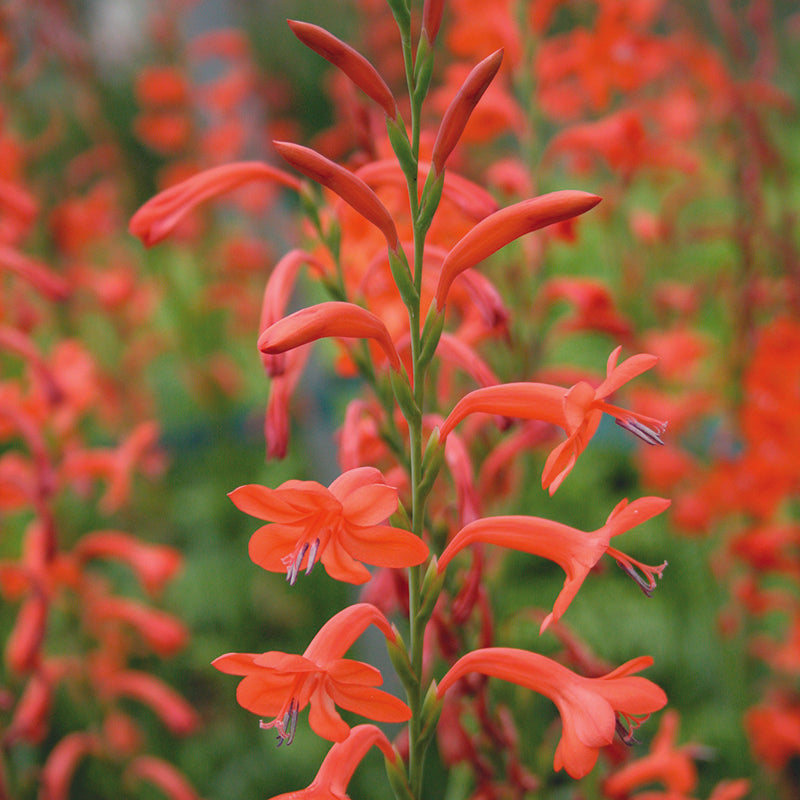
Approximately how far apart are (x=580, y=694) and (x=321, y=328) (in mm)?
396

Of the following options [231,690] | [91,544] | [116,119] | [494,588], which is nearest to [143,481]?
[231,690]

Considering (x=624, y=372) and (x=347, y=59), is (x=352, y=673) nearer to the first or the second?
(x=624, y=372)

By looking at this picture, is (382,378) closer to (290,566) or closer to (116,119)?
(290,566)

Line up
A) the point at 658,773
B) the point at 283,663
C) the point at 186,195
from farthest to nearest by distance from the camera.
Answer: the point at 658,773 < the point at 186,195 < the point at 283,663

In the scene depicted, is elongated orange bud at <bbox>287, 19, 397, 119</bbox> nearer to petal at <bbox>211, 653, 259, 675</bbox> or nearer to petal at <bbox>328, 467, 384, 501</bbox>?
petal at <bbox>328, 467, 384, 501</bbox>

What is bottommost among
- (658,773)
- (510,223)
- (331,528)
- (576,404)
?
(658,773)

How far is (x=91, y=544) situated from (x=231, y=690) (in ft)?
4.26

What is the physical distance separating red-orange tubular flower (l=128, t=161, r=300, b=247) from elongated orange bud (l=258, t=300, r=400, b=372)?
1.04 ft

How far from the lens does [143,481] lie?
10.6ft

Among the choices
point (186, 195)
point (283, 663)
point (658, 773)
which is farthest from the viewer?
point (658, 773)

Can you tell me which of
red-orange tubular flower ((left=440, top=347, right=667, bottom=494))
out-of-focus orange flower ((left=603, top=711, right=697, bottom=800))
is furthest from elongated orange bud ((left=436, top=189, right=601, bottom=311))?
out-of-focus orange flower ((left=603, top=711, right=697, bottom=800))

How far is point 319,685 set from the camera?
0.64 meters

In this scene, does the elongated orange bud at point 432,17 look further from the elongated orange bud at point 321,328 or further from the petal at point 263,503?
the petal at point 263,503

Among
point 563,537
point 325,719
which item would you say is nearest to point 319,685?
point 325,719
